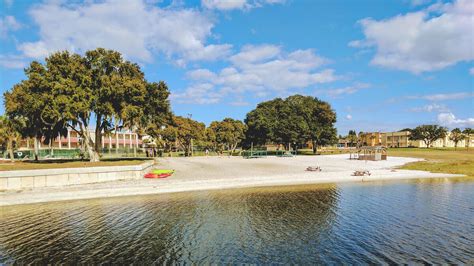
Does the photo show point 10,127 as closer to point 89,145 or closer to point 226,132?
point 89,145

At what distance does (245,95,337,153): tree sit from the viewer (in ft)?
254

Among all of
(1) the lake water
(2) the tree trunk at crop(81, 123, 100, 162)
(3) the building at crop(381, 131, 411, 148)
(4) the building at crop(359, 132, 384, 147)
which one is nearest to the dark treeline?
(2) the tree trunk at crop(81, 123, 100, 162)

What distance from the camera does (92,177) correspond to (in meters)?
28.5

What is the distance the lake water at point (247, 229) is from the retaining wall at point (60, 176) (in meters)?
5.69

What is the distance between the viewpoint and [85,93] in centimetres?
3522

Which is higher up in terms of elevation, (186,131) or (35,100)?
(35,100)

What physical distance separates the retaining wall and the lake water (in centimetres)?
569

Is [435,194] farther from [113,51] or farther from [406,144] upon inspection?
[406,144]

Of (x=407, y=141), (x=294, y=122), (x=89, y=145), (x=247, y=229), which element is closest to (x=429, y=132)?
(x=407, y=141)

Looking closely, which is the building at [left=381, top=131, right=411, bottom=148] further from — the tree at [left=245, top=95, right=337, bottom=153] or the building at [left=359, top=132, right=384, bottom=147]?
the tree at [left=245, top=95, right=337, bottom=153]

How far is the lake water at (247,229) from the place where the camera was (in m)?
11.8

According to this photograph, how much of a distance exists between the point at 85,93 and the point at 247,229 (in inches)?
1137

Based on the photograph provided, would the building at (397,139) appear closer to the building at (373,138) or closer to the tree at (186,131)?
the building at (373,138)

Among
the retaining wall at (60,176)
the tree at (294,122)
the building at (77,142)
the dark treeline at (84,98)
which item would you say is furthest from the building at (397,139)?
the retaining wall at (60,176)
